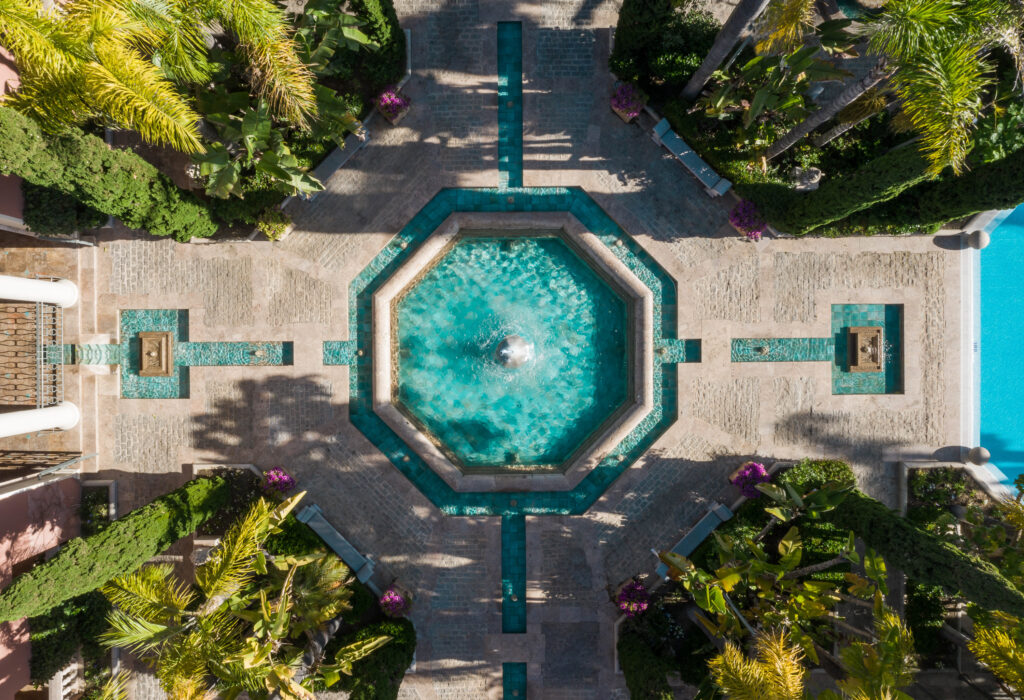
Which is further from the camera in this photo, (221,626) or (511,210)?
(511,210)

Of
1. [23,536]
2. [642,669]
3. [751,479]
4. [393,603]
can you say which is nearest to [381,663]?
[393,603]

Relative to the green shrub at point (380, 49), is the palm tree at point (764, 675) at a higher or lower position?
lower

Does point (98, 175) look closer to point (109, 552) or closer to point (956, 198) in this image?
point (109, 552)

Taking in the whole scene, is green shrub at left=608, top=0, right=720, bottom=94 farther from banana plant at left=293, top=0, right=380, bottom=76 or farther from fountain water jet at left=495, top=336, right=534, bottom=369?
fountain water jet at left=495, top=336, right=534, bottom=369

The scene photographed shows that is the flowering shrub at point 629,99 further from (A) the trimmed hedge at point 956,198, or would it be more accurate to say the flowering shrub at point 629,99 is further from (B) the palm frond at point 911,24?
(A) the trimmed hedge at point 956,198

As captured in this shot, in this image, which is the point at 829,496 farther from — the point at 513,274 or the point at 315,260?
the point at 315,260

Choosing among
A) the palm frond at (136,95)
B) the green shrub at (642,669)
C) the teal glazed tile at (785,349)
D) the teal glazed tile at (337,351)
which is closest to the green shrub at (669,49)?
the teal glazed tile at (785,349)
